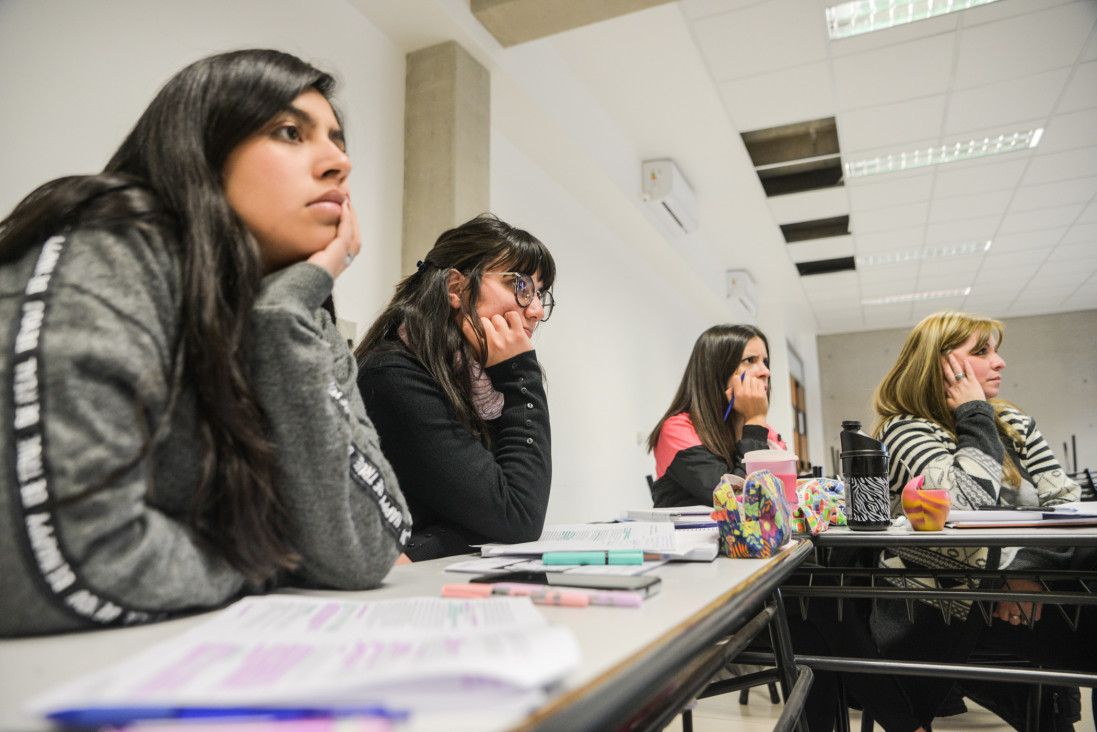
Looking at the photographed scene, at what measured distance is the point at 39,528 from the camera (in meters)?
0.46

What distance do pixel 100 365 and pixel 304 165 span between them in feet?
1.09

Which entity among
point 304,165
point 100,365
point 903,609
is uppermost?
point 304,165

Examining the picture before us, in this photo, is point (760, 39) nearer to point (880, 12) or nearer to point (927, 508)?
point (880, 12)

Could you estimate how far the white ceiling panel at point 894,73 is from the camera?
334 cm

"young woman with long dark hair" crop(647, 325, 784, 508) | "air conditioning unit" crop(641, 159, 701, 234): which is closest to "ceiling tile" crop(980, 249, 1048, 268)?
"air conditioning unit" crop(641, 159, 701, 234)

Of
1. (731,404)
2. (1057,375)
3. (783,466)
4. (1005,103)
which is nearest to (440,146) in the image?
(731,404)

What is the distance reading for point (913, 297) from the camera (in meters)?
7.75

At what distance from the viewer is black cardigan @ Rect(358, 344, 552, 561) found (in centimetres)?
106

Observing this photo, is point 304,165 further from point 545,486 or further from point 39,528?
point 545,486

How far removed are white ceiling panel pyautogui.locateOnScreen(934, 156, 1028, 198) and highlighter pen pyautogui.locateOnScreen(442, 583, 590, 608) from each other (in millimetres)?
5008

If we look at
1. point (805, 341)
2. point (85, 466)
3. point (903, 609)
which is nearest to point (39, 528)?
point (85, 466)

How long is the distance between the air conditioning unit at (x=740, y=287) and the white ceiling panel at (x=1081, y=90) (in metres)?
2.93

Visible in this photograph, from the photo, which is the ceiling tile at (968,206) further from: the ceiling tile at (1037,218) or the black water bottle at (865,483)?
the black water bottle at (865,483)

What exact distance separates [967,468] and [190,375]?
6.03 feet
